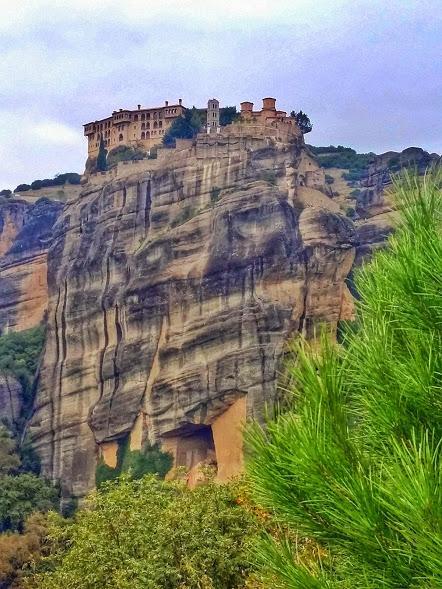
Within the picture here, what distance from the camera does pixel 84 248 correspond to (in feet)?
173

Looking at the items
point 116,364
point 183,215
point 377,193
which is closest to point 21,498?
point 116,364

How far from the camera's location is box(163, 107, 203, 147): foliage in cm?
6154

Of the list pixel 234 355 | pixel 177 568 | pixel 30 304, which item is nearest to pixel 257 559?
pixel 177 568

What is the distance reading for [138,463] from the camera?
45281 mm

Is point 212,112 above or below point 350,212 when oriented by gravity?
above

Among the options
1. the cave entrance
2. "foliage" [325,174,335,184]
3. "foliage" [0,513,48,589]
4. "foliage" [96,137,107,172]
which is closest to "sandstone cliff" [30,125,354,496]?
the cave entrance

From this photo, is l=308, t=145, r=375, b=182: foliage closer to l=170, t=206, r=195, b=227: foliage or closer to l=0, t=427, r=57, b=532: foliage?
l=170, t=206, r=195, b=227: foliage

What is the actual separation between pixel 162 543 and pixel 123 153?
45.7 metres

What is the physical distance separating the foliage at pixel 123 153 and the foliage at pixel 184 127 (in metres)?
1.79

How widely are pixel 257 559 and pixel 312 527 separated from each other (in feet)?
2.87

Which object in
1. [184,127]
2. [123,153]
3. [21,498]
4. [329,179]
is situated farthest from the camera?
[329,179]

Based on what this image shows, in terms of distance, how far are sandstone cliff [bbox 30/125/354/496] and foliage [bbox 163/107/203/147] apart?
31.4 ft

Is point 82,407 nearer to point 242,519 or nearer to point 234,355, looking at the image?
point 234,355

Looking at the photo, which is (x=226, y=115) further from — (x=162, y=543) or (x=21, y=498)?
(x=162, y=543)
